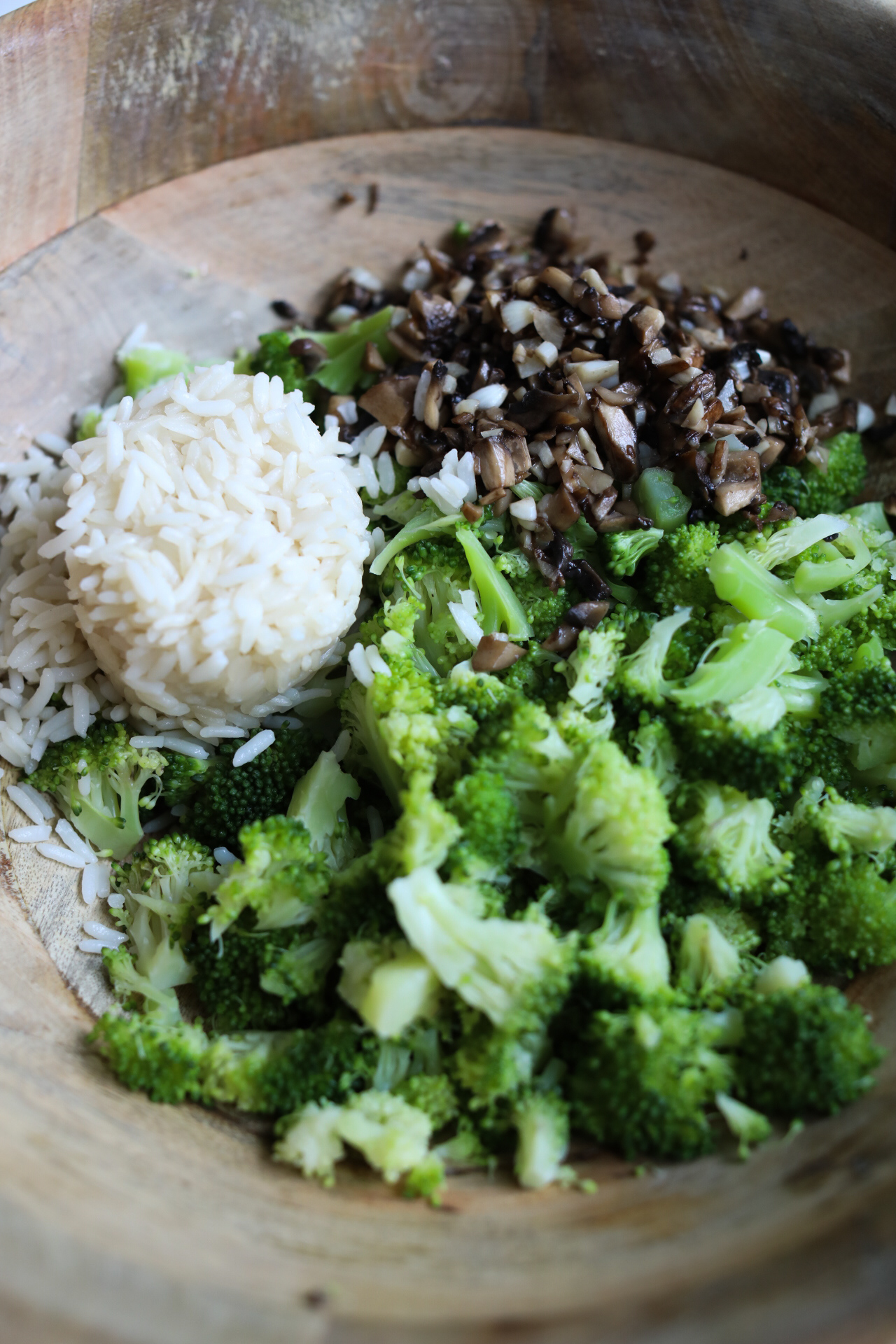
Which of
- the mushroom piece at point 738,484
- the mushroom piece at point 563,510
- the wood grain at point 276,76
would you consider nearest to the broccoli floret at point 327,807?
the mushroom piece at point 563,510

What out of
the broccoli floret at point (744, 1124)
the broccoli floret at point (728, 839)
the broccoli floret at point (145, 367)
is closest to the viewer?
the broccoli floret at point (744, 1124)

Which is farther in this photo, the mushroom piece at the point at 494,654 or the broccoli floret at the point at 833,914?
the mushroom piece at the point at 494,654

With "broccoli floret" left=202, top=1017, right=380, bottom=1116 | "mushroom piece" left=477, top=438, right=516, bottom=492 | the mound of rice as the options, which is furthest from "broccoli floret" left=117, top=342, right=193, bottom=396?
"broccoli floret" left=202, top=1017, right=380, bottom=1116

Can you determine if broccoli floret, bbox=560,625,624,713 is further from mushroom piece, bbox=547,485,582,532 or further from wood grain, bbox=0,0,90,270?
wood grain, bbox=0,0,90,270

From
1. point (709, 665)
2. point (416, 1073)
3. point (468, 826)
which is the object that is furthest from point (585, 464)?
point (416, 1073)

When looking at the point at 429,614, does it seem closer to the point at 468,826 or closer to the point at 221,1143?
the point at 468,826

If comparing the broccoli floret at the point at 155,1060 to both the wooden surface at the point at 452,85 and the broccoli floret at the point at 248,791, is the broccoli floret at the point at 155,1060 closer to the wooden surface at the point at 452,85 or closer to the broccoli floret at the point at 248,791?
the broccoli floret at the point at 248,791
